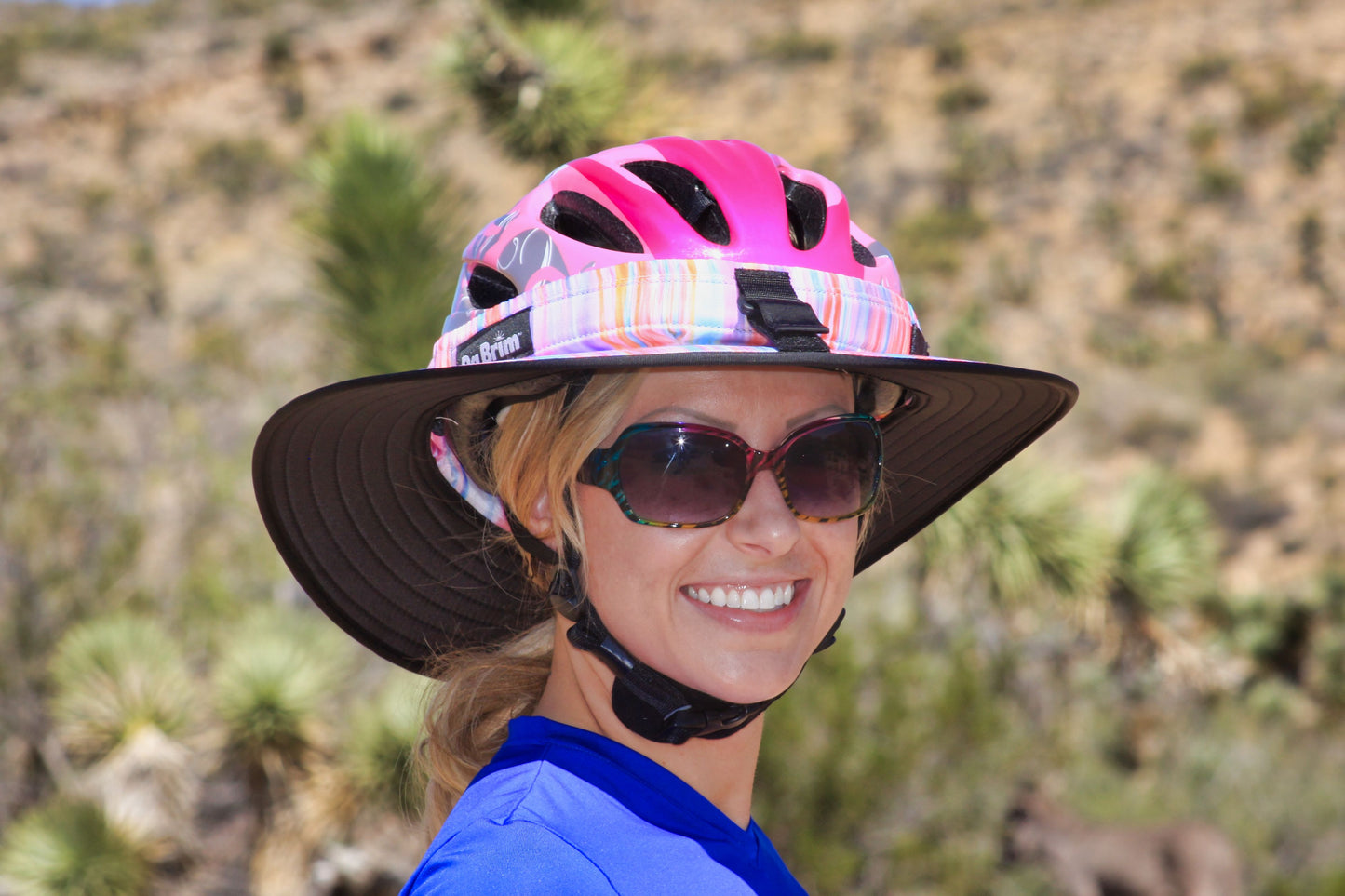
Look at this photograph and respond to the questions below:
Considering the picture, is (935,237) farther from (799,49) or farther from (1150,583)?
(1150,583)

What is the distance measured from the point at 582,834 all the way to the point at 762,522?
479mm

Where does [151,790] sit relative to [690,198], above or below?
below

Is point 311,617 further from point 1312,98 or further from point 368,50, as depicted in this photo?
point 368,50

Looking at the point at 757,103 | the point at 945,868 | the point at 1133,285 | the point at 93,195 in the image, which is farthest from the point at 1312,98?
the point at 93,195

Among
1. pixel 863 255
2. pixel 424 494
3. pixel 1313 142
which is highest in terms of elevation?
pixel 1313 142

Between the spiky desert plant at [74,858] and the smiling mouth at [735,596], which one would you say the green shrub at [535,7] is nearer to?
the spiky desert plant at [74,858]

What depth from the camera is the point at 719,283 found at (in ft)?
4.71

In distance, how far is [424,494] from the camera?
1.87 m

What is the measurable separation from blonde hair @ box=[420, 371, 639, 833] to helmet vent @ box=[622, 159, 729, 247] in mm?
270

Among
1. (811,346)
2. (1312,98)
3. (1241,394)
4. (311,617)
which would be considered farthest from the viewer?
(1312,98)

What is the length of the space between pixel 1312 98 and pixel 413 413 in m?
27.7

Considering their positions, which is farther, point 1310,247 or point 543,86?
point 1310,247

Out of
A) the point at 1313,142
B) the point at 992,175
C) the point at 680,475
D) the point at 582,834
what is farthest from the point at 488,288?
the point at 992,175

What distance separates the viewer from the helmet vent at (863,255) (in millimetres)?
1730
